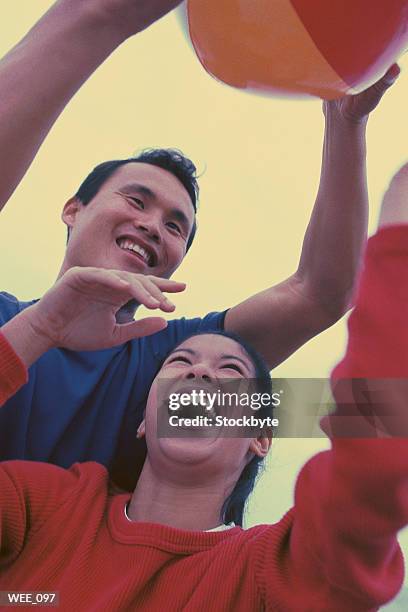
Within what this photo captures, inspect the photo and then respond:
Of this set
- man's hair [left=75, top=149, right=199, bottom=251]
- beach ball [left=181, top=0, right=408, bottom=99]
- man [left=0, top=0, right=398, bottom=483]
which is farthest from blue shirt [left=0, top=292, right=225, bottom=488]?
beach ball [left=181, top=0, right=408, bottom=99]

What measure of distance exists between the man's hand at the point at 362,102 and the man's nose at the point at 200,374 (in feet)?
0.99

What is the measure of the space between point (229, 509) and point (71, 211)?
457 mm

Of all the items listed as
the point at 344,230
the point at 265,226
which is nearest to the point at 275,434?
the point at 344,230

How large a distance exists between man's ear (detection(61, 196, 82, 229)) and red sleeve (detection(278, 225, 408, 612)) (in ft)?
1.92

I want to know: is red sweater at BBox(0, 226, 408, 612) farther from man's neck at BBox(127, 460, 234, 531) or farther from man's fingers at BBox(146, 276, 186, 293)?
man's fingers at BBox(146, 276, 186, 293)

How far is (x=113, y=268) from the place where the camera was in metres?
0.81

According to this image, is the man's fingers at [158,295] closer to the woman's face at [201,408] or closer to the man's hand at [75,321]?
the man's hand at [75,321]

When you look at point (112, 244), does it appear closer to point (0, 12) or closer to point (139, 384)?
point (139, 384)

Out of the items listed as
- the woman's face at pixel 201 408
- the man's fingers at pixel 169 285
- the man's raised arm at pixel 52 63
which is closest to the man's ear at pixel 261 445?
the woman's face at pixel 201 408

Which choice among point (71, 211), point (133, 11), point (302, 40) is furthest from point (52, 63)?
point (71, 211)

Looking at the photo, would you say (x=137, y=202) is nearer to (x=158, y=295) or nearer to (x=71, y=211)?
(x=71, y=211)

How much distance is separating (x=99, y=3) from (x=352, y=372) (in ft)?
1.43

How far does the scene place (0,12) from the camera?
4.42 ft

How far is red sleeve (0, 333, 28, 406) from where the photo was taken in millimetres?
586
